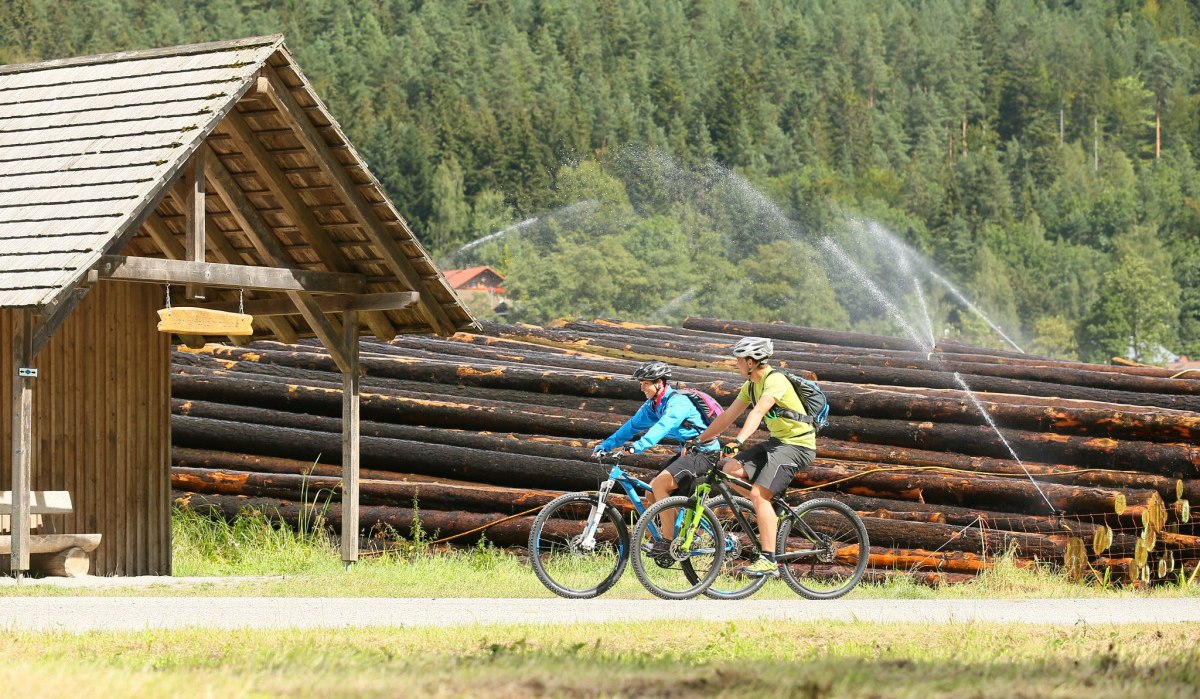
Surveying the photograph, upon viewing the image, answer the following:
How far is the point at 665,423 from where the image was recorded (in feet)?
38.8

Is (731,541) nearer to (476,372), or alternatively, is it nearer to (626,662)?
(626,662)

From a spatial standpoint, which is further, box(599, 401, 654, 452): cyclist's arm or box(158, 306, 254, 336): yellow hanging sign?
box(158, 306, 254, 336): yellow hanging sign

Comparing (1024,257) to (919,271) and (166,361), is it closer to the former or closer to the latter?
(919,271)

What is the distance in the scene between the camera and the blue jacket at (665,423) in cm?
1182

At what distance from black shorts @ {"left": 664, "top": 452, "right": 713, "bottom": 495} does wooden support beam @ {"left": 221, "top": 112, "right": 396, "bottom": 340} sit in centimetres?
449

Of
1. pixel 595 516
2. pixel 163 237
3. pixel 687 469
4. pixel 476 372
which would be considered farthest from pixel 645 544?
pixel 476 372

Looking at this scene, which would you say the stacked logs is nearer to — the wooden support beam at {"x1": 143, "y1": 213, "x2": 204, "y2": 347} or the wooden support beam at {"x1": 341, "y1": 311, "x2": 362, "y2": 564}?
the wooden support beam at {"x1": 341, "y1": 311, "x2": 362, "y2": 564}

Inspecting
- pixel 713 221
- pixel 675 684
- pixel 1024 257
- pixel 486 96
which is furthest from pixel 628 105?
pixel 675 684

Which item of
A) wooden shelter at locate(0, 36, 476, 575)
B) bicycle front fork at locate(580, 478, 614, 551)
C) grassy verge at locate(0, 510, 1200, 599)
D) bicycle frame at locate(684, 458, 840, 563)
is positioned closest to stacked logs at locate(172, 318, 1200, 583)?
grassy verge at locate(0, 510, 1200, 599)

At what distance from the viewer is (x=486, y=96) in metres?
142

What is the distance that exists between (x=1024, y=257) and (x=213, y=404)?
132 meters

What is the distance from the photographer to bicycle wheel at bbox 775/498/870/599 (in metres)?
12.0

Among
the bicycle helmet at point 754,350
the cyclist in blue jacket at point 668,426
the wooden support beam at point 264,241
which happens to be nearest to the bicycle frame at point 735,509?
the cyclist in blue jacket at point 668,426

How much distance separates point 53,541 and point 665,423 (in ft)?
16.3
